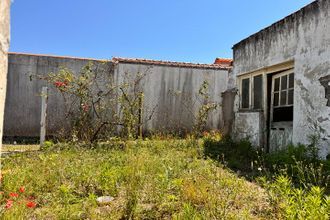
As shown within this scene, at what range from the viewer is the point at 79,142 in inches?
366

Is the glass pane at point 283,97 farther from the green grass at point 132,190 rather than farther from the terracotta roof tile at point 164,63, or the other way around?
the terracotta roof tile at point 164,63

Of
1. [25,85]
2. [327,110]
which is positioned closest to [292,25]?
[327,110]

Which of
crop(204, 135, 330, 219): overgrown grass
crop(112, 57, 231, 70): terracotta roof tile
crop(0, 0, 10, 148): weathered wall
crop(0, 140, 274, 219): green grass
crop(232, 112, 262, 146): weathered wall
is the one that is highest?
crop(112, 57, 231, 70): terracotta roof tile

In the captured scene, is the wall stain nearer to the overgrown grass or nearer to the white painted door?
the overgrown grass

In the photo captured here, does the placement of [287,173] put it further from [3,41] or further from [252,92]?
[3,41]

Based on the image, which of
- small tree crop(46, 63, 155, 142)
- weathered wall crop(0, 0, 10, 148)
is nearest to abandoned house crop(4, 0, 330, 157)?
small tree crop(46, 63, 155, 142)

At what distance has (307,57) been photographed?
275 inches

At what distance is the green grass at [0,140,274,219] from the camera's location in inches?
142

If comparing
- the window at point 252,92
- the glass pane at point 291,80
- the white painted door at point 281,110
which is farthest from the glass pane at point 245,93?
the glass pane at point 291,80

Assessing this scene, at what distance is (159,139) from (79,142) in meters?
2.29

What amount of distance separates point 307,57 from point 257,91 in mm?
2277

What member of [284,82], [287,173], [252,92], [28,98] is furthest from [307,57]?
[28,98]

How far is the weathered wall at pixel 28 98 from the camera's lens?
1204 centimetres

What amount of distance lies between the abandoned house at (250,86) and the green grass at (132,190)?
93.9 inches
